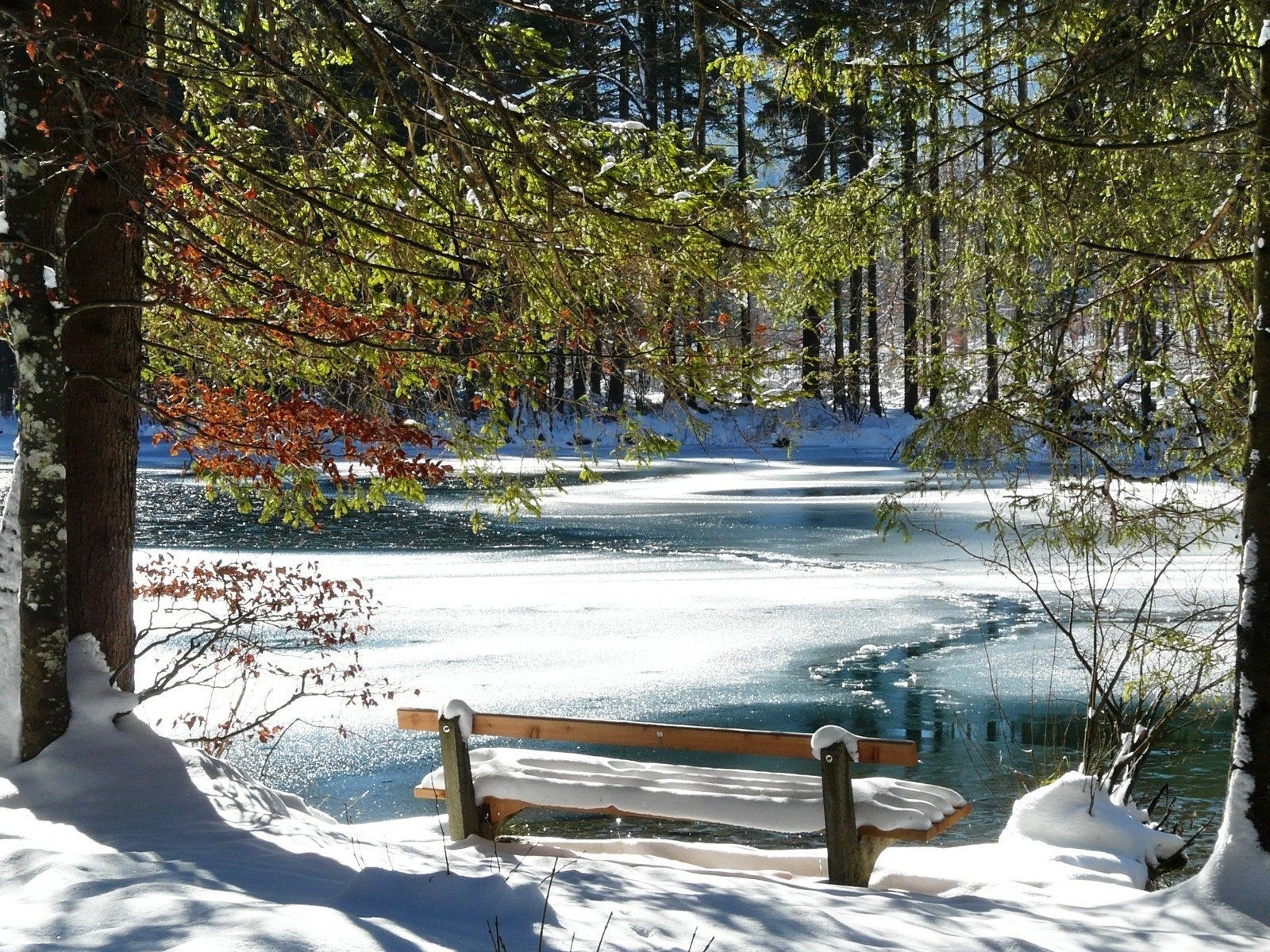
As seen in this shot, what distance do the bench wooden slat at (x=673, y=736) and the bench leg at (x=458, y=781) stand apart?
0.47 ft

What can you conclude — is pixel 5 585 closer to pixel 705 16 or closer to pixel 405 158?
pixel 405 158

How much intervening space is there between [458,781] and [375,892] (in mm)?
2279

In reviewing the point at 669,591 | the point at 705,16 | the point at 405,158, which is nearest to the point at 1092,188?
the point at 705,16

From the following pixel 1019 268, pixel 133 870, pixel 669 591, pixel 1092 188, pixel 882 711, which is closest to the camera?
pixel 133 870

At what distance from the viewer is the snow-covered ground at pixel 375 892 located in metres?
3.93

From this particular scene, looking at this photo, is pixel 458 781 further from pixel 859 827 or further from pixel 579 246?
pixel 579 246

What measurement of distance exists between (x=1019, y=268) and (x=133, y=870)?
230 inches

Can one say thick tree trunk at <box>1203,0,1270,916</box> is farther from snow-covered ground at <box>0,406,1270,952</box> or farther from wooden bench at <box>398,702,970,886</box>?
wooden bench at <box>398,702,970,886</box>

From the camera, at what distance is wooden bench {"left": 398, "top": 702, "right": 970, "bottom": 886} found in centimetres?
594

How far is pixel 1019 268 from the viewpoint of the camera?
7586 millimetres

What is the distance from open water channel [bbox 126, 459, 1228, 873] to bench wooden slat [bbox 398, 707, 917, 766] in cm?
172

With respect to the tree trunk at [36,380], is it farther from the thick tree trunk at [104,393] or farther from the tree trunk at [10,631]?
the thick tree trunk at [104,393]

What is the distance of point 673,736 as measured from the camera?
248 inches

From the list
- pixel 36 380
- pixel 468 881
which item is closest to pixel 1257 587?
pixel 468 881
